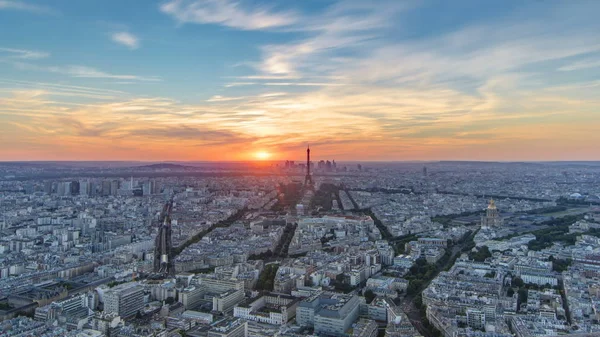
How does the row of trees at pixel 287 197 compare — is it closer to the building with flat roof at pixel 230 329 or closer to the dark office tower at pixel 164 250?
the dark office tower at pixel 164 250

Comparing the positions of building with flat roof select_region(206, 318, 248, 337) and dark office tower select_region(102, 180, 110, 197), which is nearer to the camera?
building with flat roof select_region(206, 318, 248, 337)

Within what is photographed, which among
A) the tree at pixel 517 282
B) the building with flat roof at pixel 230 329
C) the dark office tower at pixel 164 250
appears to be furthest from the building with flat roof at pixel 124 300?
the tree at pixel 517 282

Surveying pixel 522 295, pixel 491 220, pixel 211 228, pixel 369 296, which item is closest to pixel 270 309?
pixel 369 296

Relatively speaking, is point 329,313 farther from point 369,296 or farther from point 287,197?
point 287,197

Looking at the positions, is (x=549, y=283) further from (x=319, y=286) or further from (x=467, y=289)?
(x=319, y=286)

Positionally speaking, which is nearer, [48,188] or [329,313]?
[329,313]

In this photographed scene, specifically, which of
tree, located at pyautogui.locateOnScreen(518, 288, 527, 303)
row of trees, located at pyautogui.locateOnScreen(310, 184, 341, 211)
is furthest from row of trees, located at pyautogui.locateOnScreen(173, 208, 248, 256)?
tree, located at pyautogui.locateOnScreen(518, 288, 527, 303)

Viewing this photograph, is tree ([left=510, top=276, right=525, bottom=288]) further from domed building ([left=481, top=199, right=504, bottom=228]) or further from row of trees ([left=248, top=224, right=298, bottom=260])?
domed building ([left=481, top=199, right=504, bottom=228])
